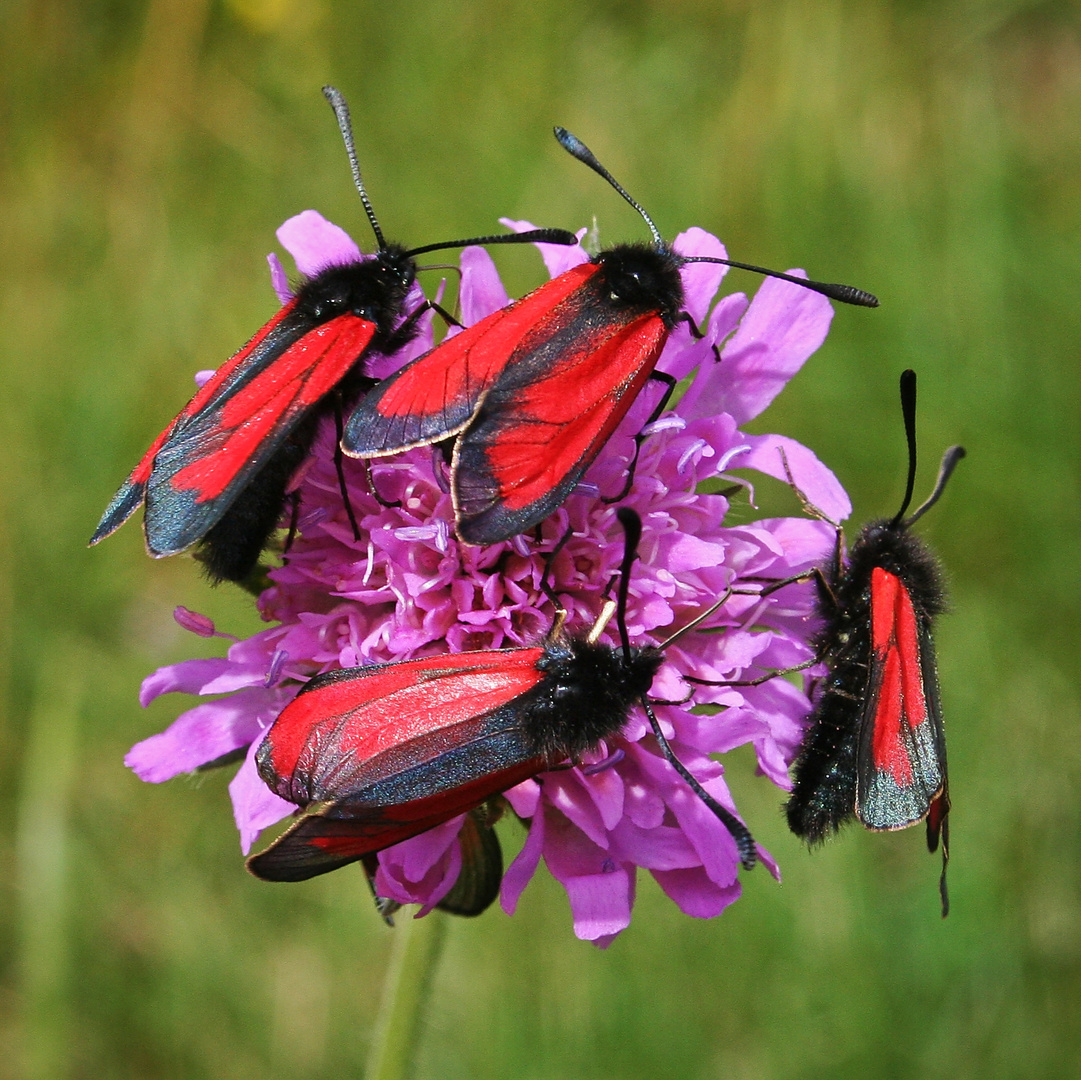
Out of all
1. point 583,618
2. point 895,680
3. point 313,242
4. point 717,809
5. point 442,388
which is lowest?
point 717,809

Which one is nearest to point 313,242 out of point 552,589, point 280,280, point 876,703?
point 280,280

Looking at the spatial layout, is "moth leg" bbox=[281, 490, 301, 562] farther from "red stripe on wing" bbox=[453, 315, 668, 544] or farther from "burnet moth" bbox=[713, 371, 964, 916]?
"burnet moth" bbox=[713, 371, 964, 916]

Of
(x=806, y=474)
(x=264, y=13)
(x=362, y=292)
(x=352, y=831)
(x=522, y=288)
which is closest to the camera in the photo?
(x=352, y=831)

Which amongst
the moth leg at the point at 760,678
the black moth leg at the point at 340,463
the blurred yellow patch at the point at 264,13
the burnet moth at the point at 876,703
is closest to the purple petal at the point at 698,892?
the burnet moth at the point at 876,703

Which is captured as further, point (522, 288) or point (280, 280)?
point (522, 288)

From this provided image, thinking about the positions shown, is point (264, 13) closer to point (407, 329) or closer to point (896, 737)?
point (407, 329)

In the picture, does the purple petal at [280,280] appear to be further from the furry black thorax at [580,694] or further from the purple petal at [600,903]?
the purple petal at [600,903]
